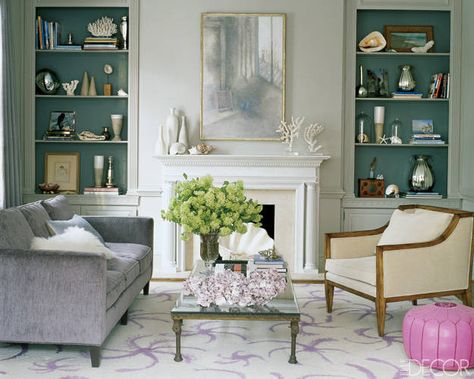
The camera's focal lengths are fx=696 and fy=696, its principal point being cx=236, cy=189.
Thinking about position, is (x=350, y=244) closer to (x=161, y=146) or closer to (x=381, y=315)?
(x=381, y=315)

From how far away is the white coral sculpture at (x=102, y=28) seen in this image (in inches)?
278

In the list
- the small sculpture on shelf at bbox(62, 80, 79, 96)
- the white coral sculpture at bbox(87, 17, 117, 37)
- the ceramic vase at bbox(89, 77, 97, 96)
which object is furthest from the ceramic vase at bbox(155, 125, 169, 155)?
the white coral sculpture at bbox(87, 17, 117, 37)

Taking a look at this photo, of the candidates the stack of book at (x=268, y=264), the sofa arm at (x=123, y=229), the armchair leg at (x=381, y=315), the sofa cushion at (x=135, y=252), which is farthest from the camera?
the sofa arm at (x=123, y=229)

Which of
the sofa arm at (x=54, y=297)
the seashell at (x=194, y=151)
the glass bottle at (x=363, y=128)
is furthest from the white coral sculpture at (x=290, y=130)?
the sofa arm at (x=54, y=297)

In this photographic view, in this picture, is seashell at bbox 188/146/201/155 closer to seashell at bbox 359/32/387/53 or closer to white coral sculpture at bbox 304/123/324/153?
white coral sculpture at bbox 304/123/324/153

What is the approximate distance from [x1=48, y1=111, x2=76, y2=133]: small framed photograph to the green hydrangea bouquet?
10.2 feet

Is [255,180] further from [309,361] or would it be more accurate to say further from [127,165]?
[309,361]

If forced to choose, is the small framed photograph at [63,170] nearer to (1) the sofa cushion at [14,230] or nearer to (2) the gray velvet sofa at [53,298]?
(1) the sofa cushion at [14,230]

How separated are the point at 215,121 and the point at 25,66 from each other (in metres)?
2.00

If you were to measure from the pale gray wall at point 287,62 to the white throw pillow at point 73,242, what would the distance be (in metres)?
2.33

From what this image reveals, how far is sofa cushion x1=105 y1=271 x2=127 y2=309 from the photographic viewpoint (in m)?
4.02

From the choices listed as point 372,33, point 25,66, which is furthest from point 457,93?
point 25,66

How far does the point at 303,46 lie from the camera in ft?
22.7

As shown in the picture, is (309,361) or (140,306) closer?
(309,361)
